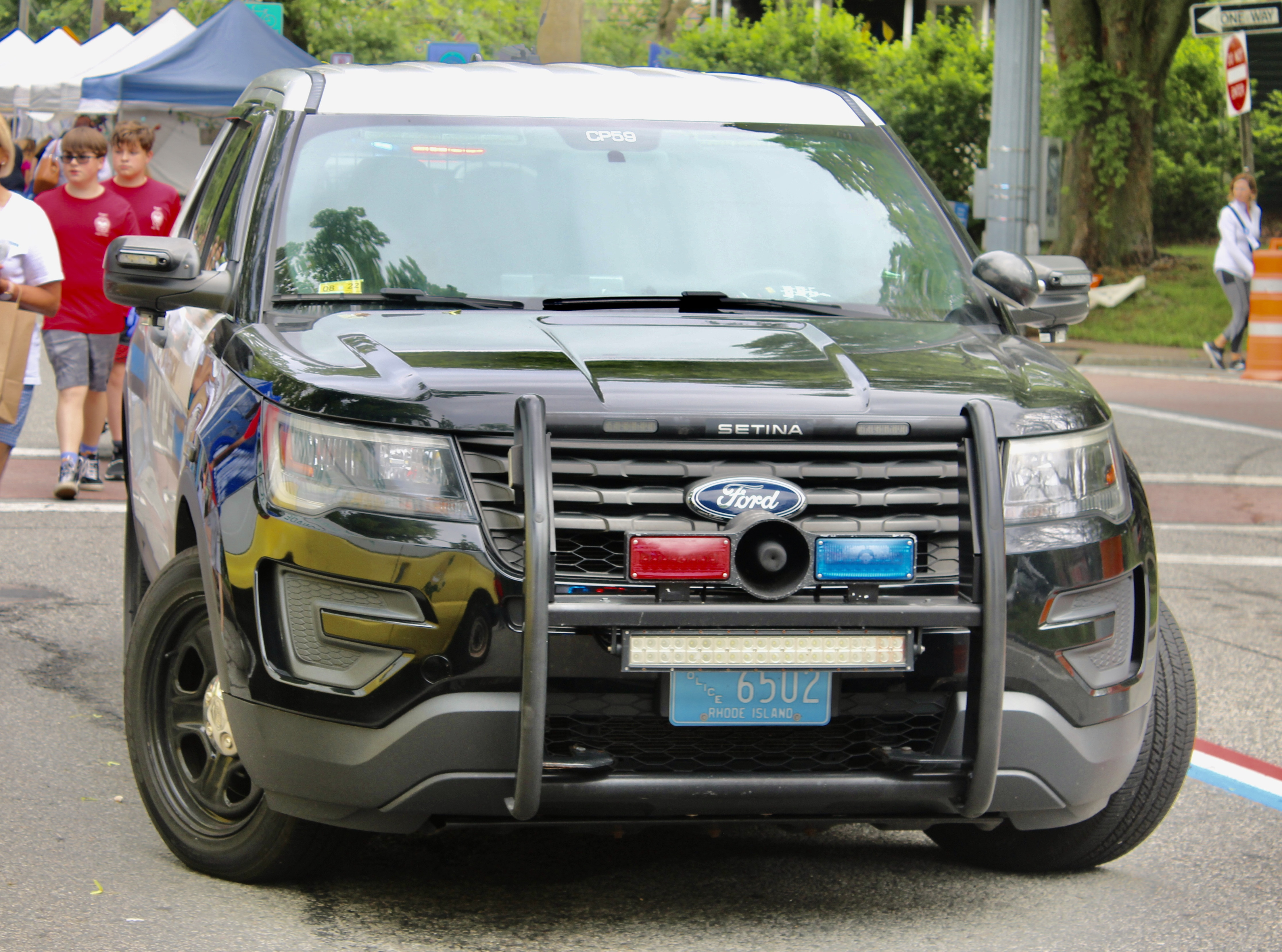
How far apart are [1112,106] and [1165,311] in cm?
279

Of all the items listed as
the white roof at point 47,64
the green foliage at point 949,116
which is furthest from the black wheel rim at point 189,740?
the white roof at point 47,64

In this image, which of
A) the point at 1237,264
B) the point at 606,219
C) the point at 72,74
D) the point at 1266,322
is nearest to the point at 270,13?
the point at 72,74

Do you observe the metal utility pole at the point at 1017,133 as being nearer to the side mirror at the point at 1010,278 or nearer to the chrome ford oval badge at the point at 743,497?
the side mirror at the point at 1010,278

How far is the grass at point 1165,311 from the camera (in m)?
21.5

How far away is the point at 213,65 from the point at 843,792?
1997 cm

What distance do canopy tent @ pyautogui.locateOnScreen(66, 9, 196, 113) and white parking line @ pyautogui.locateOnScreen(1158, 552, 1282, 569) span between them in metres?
20.5

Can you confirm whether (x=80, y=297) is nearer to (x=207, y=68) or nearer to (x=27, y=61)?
(x=207, y=68)

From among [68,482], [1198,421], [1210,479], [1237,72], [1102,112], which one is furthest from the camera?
[1102,112]

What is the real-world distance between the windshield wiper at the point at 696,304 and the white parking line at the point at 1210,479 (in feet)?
24.4

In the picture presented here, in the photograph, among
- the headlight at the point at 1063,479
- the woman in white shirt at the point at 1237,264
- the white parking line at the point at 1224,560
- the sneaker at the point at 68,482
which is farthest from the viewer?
the woman in white shirt at the point at 1237,264

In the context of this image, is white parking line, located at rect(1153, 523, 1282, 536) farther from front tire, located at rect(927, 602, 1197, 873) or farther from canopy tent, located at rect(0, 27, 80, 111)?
canopy tent, located at rect(0, 27, 80, 111)

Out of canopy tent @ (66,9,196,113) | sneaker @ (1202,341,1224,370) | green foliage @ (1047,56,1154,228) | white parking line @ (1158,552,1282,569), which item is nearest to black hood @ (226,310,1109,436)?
white parking line @ (1158,552,1282,569)

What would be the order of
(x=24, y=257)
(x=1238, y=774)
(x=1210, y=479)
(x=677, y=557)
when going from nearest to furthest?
(x=677, y=557)
(x=1238, y=774)
(x=24, y=257)
(x=1210, y=479)

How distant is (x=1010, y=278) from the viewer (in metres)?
4.65
